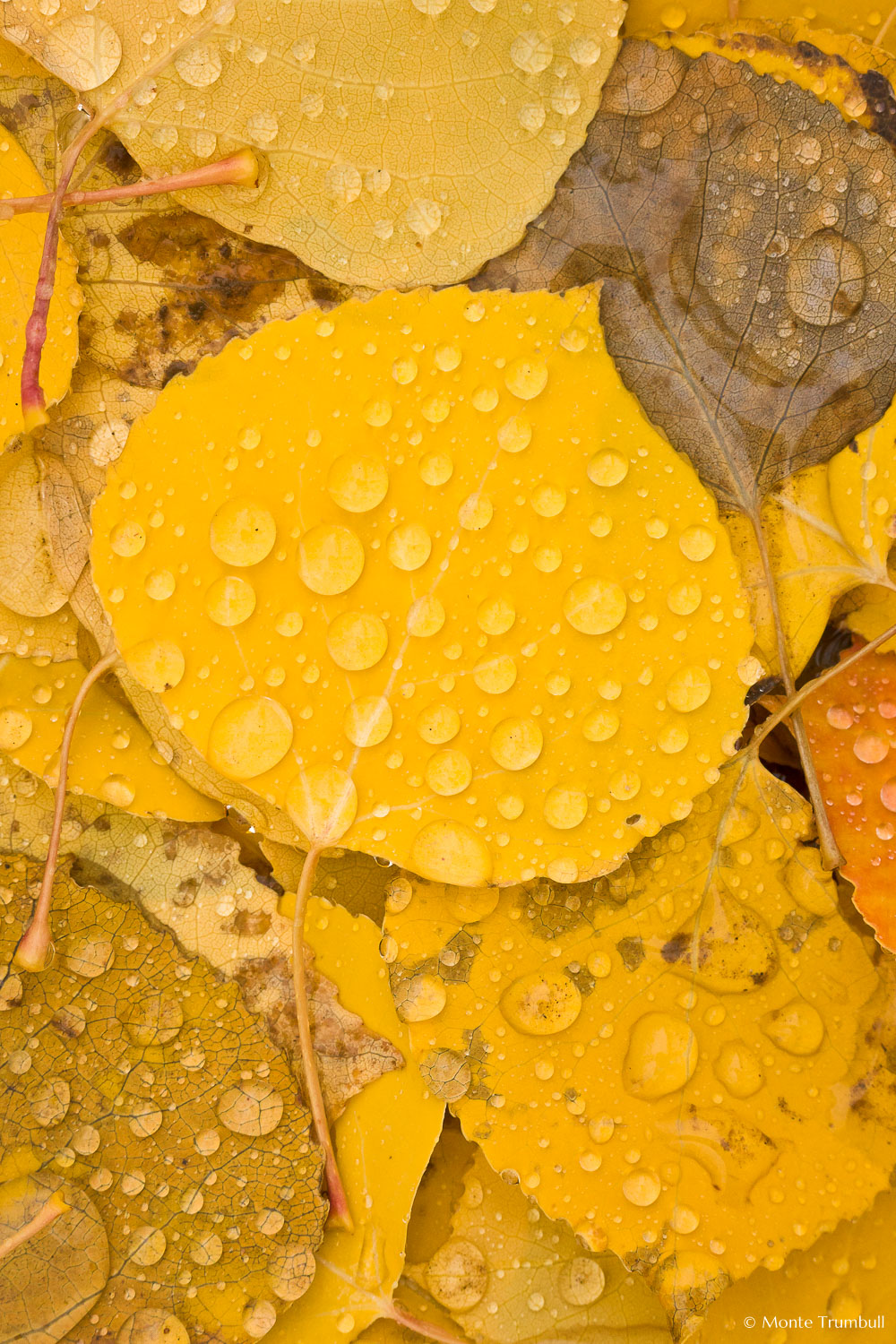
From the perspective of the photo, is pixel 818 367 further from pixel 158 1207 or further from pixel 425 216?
pixel 158 1207

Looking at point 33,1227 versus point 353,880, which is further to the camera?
point 353,880

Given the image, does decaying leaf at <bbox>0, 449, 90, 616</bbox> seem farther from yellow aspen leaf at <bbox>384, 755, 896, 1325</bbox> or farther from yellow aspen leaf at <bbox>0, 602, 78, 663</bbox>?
yellow aspen leaf at <bbox>384, 755, 896, 1325</bbox>

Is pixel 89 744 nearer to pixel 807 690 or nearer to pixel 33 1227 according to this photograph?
pixel 33 1227

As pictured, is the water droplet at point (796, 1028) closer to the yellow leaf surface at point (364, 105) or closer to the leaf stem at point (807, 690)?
the leaf stem at point (807, 690)

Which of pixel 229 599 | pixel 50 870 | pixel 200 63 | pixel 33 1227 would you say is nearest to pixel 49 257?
pixel 200 63

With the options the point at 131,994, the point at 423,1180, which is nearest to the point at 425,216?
the point at 131,994

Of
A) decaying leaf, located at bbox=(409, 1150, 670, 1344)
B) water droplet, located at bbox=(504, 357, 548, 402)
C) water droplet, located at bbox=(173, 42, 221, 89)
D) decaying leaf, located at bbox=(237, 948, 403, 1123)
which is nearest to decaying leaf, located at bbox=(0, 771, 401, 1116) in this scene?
decaying leaf, located at bbox=(237, 948, 403, 1123)
